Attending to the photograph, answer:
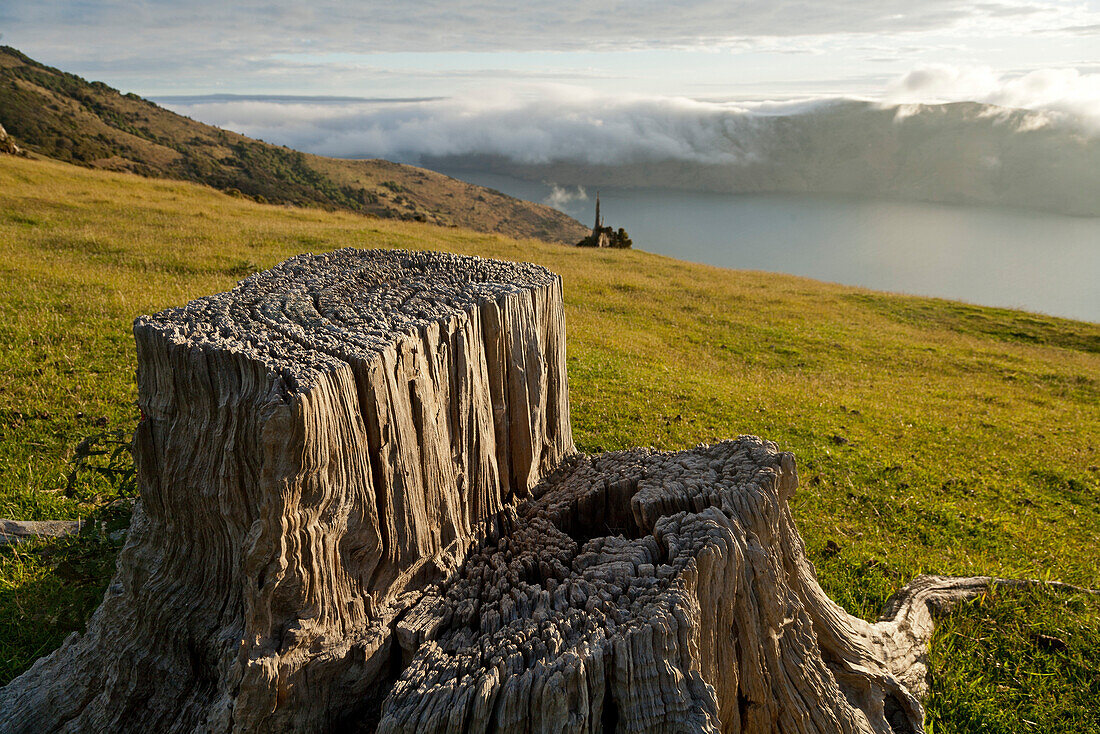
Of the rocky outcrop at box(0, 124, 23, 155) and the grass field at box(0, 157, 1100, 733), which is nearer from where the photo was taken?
the grass field at box(0, 157, 1100, 733)

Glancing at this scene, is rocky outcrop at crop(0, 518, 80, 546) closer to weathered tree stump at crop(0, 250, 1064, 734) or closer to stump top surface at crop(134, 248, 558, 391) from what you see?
weathered tree stump at crop(0, 250, 1064, 734)

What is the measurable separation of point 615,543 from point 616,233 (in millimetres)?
49991

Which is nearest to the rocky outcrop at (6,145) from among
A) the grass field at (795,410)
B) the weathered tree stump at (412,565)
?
the grass field at (795,410)

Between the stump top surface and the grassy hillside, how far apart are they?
7075 cm

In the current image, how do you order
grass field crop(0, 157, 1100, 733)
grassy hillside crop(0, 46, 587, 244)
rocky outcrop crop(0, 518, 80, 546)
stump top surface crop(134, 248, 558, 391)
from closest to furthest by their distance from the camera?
stump top surface crop(134, 248, 558, 391) < grass field crop(0, 157, 1100, 733) < rocky outcrop crop(0, 518, 80, 546) < grassy hillside crop(0, 46, 587, 244)

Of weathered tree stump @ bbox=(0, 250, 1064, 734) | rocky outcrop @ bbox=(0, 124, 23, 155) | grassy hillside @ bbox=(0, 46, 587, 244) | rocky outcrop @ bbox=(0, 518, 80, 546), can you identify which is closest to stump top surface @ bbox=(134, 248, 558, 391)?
weathered tree stump @ bbox=(0, 250, 1064, 734)

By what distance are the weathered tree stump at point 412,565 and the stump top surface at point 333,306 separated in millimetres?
25

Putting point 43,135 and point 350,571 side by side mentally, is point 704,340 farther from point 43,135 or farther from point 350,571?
point 43,135

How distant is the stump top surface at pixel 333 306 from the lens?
309 cm

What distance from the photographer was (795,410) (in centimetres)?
1337

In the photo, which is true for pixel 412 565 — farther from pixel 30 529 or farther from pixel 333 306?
pixel 30 529

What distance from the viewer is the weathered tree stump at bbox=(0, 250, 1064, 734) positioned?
2730 mm

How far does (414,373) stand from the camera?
3.38 m

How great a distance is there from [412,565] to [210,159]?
152668 millimetres
